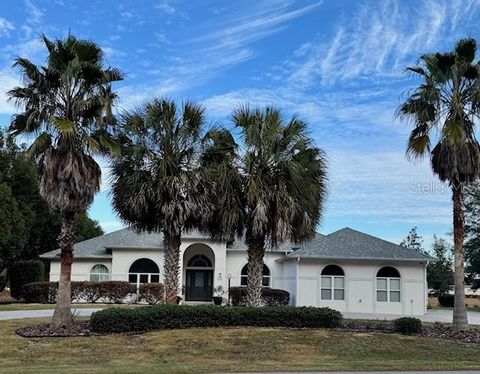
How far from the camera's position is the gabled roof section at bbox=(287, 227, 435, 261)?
3139 centimetres

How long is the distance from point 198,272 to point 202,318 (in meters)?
18.2

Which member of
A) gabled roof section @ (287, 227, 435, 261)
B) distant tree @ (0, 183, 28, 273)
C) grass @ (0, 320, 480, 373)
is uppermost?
distant tree @ (0, 183, 28, 273)

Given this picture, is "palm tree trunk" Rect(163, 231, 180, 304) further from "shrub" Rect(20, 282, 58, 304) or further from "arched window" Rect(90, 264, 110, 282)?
"arched window" Rect(90, 264, 110, 282)

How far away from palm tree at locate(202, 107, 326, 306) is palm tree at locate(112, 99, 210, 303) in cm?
69

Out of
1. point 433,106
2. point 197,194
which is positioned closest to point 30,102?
point 197,194

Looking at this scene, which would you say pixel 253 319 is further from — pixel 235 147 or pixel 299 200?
pixel 235 147

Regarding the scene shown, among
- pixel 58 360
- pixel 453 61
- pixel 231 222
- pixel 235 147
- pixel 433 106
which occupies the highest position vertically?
pixel 453 61

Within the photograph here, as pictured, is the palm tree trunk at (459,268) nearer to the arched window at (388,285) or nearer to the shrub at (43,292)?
the arched window at (388,285)

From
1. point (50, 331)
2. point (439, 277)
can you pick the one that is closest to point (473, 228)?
point (439, 277)

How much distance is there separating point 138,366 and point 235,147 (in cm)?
960

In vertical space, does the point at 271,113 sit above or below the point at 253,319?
above

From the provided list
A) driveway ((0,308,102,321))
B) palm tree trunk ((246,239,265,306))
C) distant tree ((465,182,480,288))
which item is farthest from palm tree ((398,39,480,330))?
distant tree ((465,182,480,288))

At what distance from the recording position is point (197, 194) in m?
20.7

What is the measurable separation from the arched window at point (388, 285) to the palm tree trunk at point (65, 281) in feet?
60.1
